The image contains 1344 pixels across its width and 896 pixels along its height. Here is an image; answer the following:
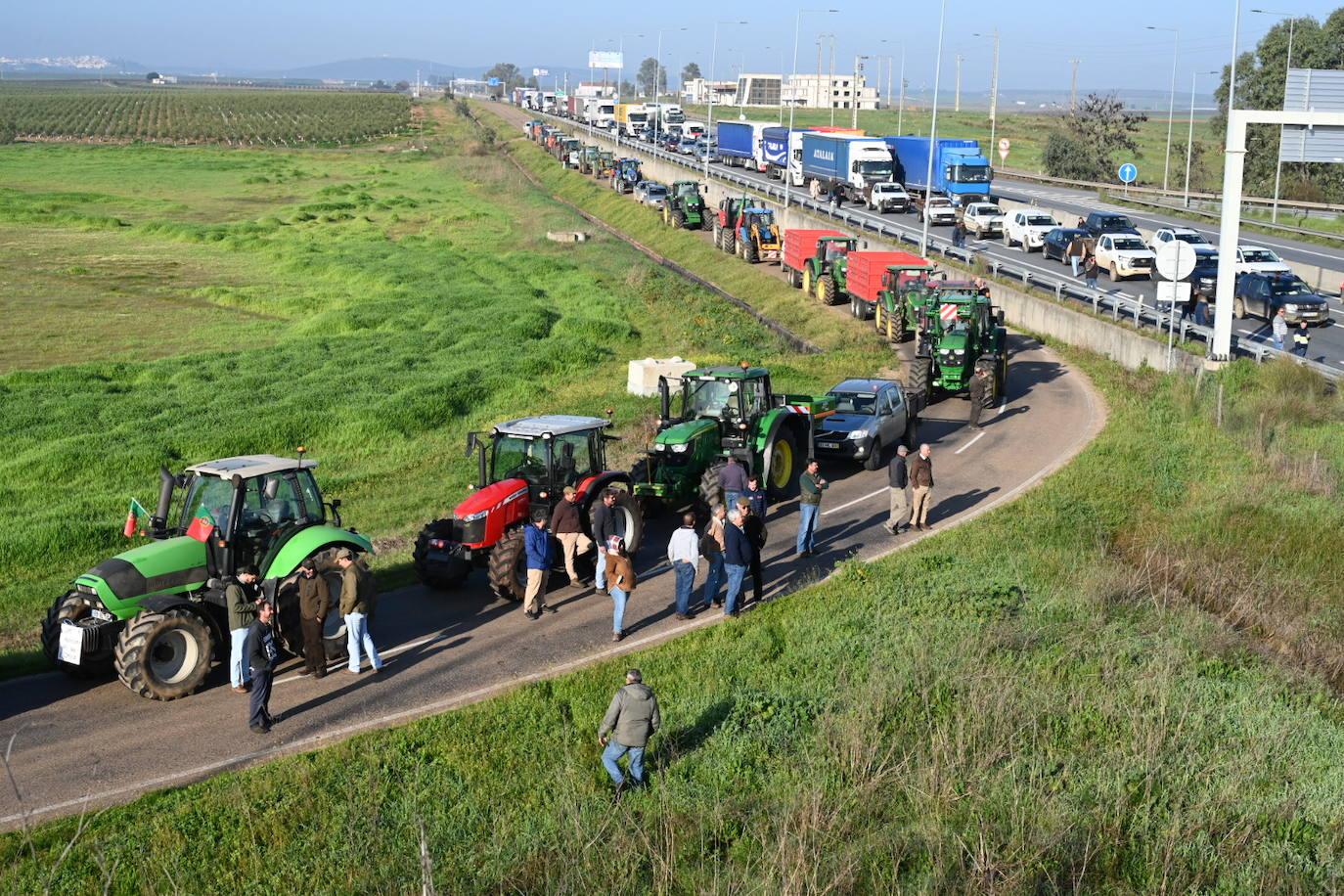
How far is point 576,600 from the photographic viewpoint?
58.4 feet

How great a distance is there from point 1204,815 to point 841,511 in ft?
35.9

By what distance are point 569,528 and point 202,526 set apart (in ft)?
15.4

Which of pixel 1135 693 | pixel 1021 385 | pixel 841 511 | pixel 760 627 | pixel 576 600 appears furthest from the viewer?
pixel 1021 385

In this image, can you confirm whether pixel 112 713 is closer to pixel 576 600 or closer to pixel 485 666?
pixel 485 666

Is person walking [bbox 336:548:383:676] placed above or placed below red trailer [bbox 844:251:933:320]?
below

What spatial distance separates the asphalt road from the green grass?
59 centimetres

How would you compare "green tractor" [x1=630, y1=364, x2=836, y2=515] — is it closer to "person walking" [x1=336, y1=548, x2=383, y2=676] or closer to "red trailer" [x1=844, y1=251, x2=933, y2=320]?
"person walking" [x1=336, y1=548, x2=383, y2=676]

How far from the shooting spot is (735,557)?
54.3ft

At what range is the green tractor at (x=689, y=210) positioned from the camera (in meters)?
64.8

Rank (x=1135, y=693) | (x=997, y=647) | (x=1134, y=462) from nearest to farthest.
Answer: (x=1135, y=693) < (x=997, y=647) < (x=1134, y=462)

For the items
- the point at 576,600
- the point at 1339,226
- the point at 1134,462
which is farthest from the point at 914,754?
Result: the point at 1339,226

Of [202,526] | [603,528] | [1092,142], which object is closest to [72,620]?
[202,526]

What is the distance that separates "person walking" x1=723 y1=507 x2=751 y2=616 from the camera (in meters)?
16.5

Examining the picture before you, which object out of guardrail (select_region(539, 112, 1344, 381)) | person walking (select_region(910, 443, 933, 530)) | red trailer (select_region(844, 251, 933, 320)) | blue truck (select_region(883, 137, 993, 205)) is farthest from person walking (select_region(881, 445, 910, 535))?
blue truck (select_region(883, 137, 993, 205))
